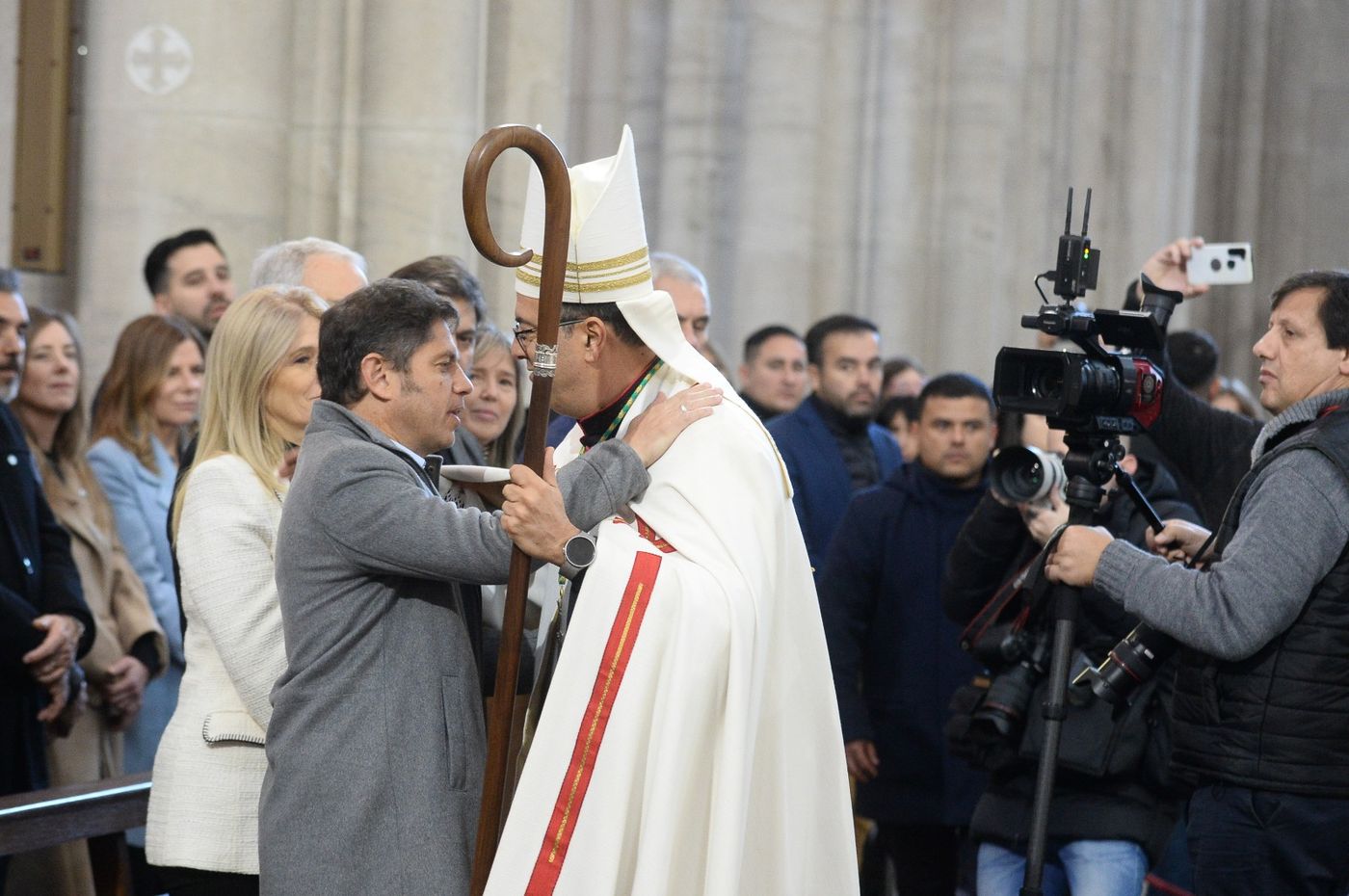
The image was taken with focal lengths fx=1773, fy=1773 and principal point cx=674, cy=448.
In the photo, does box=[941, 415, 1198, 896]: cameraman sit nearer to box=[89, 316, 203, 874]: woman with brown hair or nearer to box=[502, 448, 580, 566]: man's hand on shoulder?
box=[502, 448, 580, 566]: man's hand on shoulder

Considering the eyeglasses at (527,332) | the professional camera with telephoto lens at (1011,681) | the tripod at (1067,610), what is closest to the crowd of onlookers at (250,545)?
the professional camera with telephoto lens at (1011,681)

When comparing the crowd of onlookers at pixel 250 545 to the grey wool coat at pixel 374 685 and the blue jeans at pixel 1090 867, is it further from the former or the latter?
the grey wool coat at pixel 374 685

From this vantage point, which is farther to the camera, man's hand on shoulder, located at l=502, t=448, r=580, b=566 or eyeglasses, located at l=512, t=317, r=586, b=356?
eyeglasses, located at l=512, t=317, r=586, b=356

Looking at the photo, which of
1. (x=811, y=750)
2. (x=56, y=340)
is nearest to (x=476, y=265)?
(x=56, y=340)

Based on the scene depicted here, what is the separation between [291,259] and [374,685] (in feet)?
5.89

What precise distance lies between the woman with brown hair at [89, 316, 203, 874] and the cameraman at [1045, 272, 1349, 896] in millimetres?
2757

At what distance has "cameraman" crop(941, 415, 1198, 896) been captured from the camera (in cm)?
408

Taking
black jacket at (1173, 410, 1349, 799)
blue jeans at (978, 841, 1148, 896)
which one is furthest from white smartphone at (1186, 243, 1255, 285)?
blue jeans at (978, 841, 1148, 896)

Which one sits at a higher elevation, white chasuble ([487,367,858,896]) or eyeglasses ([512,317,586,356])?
eyeglasses ([512,317,586,356])

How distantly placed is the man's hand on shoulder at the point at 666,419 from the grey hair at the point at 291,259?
67.2 inches

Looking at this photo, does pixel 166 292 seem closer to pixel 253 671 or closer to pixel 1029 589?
pixel 253 671

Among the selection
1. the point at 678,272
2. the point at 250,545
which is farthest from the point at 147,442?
the point at 250,545

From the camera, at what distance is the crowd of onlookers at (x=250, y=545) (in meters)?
3.44

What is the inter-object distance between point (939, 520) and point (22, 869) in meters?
2.71
